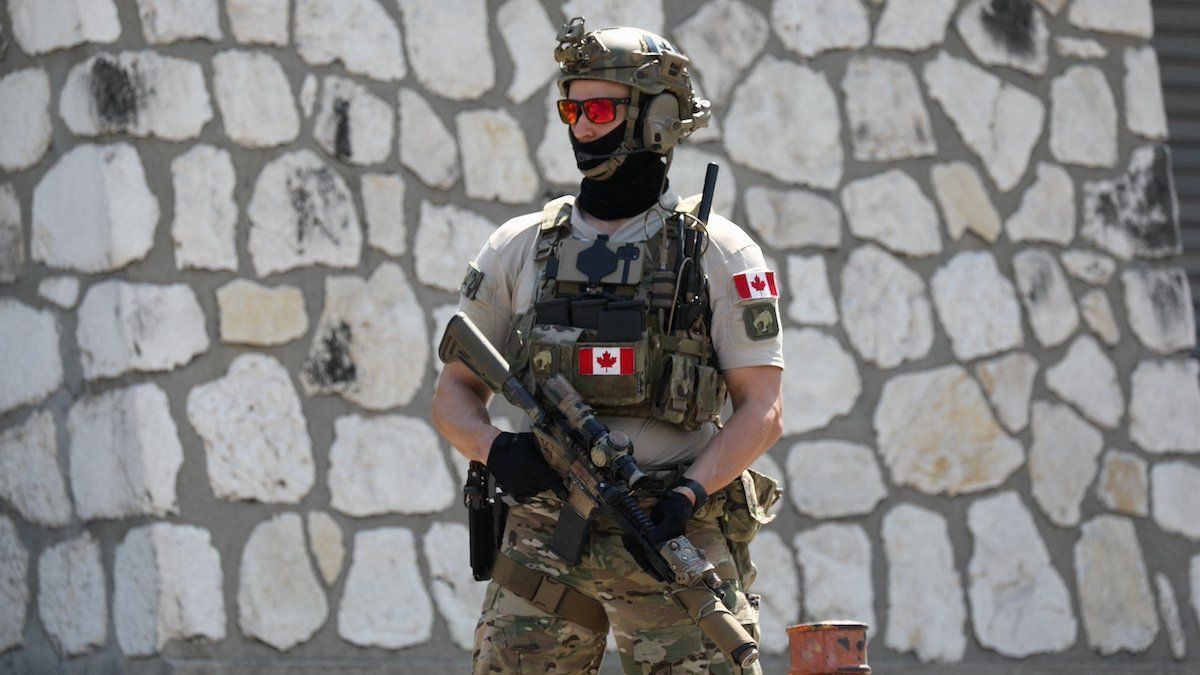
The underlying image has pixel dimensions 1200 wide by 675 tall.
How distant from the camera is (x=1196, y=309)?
7684 millimetres

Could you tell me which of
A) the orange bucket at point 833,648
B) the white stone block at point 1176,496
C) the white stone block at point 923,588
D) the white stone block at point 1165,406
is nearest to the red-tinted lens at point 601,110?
the orange bucket at point 833,648

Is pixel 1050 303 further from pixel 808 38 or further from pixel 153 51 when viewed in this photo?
pixel 153 51

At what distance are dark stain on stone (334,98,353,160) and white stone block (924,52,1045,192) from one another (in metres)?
2.14

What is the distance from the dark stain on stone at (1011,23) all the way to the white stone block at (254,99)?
2631mm

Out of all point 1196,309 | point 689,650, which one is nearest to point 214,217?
point 689,650

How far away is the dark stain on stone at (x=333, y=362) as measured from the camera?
608cm

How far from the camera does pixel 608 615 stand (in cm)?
403

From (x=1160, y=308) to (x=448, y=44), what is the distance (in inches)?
111

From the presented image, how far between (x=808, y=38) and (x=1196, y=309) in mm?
2076

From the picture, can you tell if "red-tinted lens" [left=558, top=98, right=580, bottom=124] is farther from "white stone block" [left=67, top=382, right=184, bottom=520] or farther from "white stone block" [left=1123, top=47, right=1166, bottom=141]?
"white stone block" [left=1123, top=47, right=1166, bottom=141]

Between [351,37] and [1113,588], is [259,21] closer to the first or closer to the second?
[351,37]

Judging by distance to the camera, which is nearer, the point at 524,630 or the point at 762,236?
the point at 524,630

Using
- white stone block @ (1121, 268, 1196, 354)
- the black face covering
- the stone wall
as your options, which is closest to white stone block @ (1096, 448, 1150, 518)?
the stone wall

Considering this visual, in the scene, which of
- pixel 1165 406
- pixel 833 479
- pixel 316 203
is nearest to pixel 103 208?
pixel 316 203
